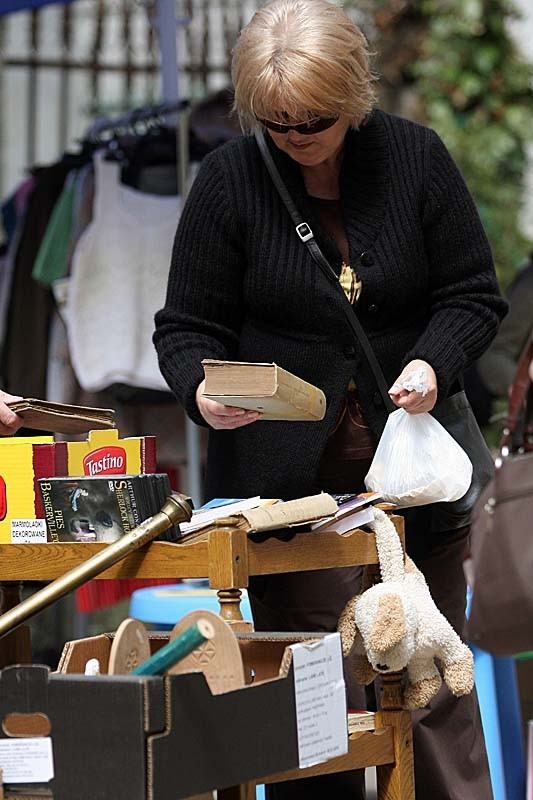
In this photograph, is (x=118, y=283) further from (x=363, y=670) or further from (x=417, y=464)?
(x=363, y=670)

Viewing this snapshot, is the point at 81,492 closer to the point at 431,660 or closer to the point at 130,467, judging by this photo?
the point at 130,467

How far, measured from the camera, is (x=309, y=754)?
62.2 inches

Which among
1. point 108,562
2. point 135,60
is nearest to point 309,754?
point 108,562

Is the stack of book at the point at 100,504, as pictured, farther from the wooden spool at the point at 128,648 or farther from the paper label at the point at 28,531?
the wooden spool at the point at 128,648

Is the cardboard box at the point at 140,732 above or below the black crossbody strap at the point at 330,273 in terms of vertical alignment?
below

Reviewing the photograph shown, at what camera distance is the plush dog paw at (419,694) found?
6.37ft

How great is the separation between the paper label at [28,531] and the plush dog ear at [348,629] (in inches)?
17.9

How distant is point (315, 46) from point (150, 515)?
2.48 feet

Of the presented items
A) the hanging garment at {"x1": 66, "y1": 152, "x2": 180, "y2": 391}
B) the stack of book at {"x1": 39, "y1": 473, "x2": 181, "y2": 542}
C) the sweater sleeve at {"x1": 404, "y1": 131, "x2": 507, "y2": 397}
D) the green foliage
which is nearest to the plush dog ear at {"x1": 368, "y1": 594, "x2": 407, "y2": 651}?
the stack of book at {"x1": 39, "y1": 473, "x2": 181, "y2": 542}

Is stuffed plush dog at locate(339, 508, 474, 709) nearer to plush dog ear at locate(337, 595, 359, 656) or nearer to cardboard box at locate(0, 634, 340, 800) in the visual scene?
plush dog ear at locate(337, 595, 359, 656)

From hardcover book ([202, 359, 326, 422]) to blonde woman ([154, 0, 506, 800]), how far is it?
0.25 metres

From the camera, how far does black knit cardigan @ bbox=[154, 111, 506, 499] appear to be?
2.12 metres

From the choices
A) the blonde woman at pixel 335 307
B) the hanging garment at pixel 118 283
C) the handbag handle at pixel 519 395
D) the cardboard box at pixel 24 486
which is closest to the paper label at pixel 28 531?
the cardboard box at pixel 24 486

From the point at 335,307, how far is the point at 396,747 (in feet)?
2.29
